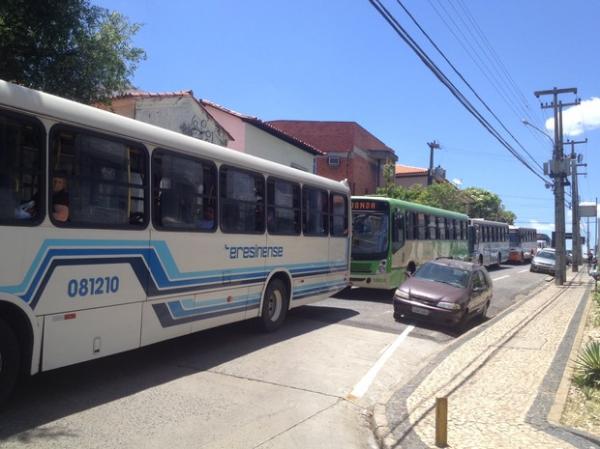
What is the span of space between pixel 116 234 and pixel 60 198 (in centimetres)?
86

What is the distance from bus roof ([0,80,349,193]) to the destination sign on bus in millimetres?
6846

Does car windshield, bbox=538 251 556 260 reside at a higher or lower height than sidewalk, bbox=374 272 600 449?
higher

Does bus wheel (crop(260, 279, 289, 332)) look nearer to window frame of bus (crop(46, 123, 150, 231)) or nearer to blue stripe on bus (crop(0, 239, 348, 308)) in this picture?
blue stripe on bus (crop(0, 239, 348, 308))

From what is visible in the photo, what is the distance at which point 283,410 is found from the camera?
6180mm

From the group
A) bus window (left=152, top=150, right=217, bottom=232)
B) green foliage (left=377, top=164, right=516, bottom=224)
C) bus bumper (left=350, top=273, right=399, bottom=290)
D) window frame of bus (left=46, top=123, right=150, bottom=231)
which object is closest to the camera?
window frame of bus (left=46, top=123, right=150, bottom=231)

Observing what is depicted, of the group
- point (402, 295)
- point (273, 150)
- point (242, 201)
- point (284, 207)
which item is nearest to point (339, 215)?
point (402, 295)

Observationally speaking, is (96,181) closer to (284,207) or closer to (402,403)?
(402,403)

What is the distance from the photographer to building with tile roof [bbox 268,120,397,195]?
36781 millimetres

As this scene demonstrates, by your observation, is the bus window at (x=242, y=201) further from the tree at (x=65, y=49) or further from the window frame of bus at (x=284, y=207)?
the tree at (x=65, y=49)

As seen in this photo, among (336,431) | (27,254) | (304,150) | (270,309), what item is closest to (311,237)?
(270,309)

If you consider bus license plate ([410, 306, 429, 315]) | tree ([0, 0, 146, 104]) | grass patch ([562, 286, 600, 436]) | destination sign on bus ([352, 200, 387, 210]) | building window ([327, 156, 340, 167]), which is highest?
building window ([327, 156, 340, 167])

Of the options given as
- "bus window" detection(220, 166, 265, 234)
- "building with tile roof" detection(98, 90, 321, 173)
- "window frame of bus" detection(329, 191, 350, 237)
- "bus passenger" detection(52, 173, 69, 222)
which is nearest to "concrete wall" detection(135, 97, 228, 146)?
"building with tile roof" detection(98, 90, 321, 173)

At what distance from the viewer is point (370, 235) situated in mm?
15797

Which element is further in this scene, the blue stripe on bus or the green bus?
the green bus
